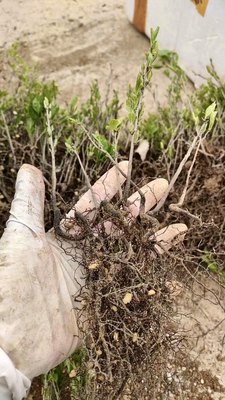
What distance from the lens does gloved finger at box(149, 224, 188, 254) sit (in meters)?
1.84

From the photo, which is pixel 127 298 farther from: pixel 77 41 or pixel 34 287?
pixel 77 41

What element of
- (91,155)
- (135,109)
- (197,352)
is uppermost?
(135,109)

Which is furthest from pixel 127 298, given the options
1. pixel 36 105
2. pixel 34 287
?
pixel 36 105

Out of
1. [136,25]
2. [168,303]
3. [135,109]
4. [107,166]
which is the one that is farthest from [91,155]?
[136,25]

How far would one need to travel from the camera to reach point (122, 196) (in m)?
1.87

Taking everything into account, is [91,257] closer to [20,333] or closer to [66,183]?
[20,333]

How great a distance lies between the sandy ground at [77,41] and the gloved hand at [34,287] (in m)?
1.21

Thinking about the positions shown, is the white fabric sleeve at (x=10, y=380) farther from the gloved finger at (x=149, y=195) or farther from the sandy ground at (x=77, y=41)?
the sandy ground at (x=77, y=41)

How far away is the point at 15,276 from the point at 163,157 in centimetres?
98

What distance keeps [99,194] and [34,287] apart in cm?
44

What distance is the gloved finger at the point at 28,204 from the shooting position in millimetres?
1729

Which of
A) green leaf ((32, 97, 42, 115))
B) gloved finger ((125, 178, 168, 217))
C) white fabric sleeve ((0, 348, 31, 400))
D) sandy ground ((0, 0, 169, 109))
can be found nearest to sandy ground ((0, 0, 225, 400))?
sandy ground ((0, 0, 169, 109))

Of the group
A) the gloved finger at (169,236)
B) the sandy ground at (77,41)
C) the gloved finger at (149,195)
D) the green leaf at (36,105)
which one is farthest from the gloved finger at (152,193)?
the sandy ground at (77,41)

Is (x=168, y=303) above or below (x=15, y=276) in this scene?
below
